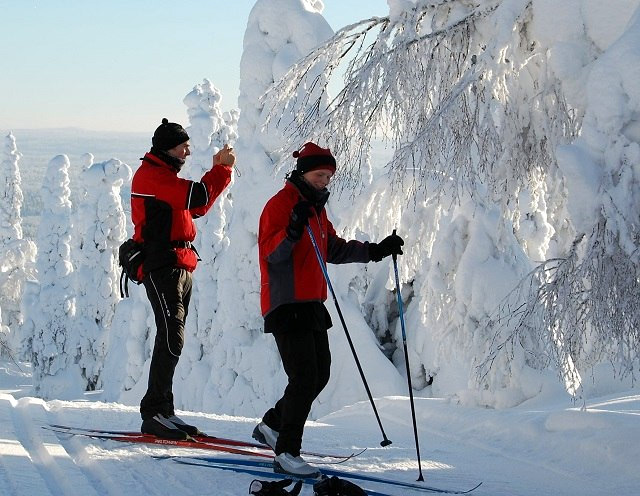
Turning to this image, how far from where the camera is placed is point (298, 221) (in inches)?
186

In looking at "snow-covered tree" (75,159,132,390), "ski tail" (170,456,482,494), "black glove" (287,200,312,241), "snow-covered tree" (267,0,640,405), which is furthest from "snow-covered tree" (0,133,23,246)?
"black glove" (287,200,312,241)

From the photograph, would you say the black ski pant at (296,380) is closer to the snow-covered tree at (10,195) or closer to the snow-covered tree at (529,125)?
the snow-covered tree at (529,125)

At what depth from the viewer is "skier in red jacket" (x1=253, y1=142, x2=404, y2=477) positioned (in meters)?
4.86

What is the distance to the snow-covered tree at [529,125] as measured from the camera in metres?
4.84

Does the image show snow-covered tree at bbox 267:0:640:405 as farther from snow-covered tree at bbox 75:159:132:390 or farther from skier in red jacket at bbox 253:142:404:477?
snow-covered tree at bbox 75:159:132:390

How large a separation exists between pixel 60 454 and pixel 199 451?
0.94 m

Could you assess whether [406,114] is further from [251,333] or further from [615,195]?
[251,333]

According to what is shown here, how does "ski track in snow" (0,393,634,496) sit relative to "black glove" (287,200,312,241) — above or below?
below

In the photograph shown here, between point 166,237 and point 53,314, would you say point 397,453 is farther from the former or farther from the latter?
point 53,314

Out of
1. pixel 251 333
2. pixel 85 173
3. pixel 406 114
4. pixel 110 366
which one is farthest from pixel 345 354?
pixel 85 173

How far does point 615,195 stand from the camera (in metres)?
4.76

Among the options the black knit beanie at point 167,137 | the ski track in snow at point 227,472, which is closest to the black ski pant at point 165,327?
the ski track in snow at point 227,472

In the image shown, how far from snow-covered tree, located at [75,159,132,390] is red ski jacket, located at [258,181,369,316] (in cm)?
3644

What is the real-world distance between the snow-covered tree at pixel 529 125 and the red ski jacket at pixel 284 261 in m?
1.47
